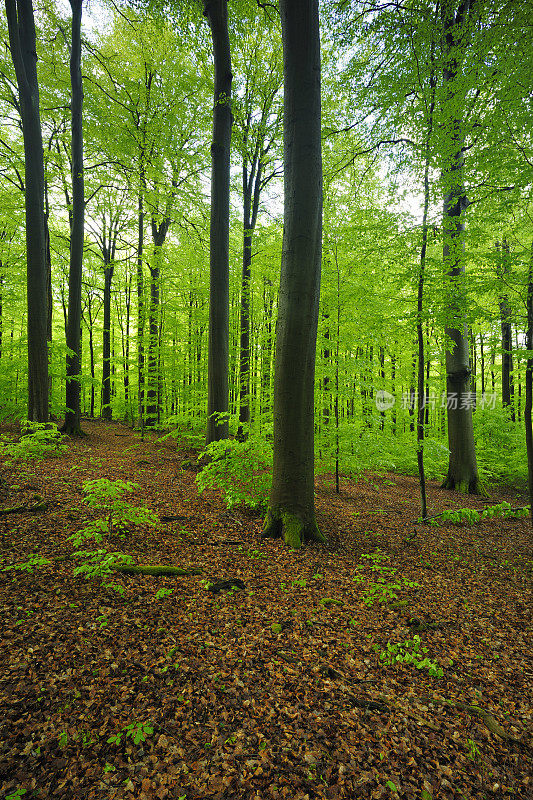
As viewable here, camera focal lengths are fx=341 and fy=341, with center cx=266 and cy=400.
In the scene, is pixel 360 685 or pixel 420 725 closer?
pixel 420 725

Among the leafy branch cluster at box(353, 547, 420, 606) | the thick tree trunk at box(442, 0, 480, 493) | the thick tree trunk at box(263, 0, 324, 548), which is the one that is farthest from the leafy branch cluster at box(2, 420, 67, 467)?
the thick tree trunk at box(442, 0, 480, 493)

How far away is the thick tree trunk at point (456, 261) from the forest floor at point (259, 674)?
13.5 feet

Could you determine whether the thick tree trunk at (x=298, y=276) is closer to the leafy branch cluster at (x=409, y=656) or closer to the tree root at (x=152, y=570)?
the tree root at (x=152, y=570)

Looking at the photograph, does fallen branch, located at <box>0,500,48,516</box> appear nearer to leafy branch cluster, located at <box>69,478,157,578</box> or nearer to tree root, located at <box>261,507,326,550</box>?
leafy branch cluster, located at <box>69,478,157,578</box>

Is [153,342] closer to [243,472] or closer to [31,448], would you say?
[31,448]

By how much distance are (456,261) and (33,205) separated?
371 inches

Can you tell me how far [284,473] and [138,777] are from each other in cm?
315

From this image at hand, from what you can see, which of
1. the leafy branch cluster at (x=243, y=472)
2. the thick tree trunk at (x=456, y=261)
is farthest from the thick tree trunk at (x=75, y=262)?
the thick tree trunk at (x=456, y=261)

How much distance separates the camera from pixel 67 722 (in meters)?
1.84

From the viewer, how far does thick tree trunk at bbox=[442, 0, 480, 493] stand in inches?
210

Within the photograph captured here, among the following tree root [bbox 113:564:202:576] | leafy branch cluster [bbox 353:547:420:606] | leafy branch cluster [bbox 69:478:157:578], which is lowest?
leafy branch cluster [bbox 353:547:420:606]

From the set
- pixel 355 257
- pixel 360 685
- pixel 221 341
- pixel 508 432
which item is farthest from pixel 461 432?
pixel 360 685

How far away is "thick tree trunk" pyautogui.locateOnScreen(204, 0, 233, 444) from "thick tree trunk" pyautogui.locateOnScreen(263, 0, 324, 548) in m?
3.03

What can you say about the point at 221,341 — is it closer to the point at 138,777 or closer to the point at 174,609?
the point at 174,609
